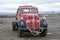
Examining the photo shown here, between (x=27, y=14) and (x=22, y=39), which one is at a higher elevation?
(x=27, y=14)

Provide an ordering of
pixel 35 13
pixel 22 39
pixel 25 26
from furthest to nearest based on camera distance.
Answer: pixel 35 13 < pixel 25 26 < pixel 22 39

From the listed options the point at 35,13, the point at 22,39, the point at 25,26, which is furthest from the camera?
the point at 35,13

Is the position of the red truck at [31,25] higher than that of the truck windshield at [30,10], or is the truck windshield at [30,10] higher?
the truck windshield at [30,10]

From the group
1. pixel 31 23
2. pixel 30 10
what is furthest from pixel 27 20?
pixel 30 10

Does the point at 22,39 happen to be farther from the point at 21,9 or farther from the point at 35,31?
the point at 21,9

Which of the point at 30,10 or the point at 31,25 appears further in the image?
the point at 30,10

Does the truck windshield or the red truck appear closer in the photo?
the red truck

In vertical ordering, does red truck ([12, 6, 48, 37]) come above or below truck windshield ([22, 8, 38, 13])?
below

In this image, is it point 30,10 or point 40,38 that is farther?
point 30,10

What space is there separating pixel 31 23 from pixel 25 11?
1.74 metres

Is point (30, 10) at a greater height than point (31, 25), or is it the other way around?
point (30, 10)

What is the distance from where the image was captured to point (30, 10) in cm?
1817

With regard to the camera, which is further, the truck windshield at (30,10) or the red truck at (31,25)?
the truck windshield at (30,10)

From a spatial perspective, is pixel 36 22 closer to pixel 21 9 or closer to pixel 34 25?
pixel 34 25
